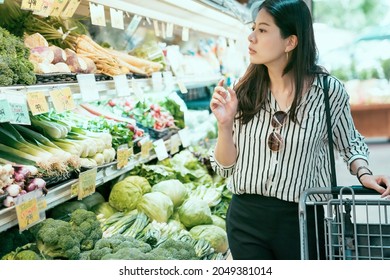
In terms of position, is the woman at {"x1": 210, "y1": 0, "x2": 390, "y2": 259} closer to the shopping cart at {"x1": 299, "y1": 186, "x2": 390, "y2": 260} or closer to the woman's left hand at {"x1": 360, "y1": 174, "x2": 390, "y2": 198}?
the woman's left hand at {"x1": 360, "y1": 174, "x2": 390, "y2": 198}

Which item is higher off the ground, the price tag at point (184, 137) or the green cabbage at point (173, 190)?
the price tag at point (184, 137)

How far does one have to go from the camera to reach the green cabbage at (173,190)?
3.76m

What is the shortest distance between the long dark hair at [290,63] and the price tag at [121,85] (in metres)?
0.99

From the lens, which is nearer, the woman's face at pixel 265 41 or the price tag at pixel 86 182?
the woman's face at pixel 265 41

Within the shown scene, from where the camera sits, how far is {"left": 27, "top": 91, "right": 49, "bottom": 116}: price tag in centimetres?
241

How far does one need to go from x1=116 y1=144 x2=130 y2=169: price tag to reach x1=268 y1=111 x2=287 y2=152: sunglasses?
1.26m

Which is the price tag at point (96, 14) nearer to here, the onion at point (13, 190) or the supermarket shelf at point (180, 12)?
the supermarket shelf at point (180, 12)

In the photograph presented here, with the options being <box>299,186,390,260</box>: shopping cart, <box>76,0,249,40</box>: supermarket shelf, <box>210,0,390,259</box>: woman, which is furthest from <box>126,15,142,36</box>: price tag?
<box>299,186,390,260</box>: shopping cart

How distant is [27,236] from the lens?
9.44 ft

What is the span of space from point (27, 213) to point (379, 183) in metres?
1.27

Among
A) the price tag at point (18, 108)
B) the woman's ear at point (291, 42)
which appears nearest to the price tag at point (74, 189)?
the price tag at point (18, 108)

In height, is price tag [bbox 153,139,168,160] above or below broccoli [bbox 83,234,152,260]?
above
